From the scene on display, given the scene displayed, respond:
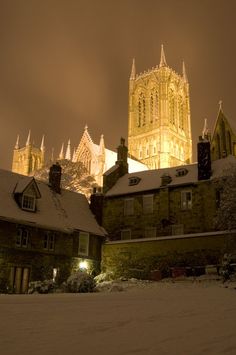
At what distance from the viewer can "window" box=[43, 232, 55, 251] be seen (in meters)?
33.2

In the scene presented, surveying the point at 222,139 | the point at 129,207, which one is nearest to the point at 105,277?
the point at 129,207

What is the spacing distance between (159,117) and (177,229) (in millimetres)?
92849

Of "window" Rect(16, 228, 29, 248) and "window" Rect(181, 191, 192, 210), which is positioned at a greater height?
"window" Rect(181, 191, 192, 210)

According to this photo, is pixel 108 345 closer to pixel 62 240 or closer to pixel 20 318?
pixel 20 318

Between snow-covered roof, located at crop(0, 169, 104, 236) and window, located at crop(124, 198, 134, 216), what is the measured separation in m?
3.27

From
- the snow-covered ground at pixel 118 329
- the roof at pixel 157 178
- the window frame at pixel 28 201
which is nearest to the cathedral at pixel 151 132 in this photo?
the roof at pixel 157 178

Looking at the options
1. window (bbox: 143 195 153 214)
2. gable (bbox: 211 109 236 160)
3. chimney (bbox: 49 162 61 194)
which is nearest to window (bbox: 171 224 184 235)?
window (bbox: 143 195 153 214)

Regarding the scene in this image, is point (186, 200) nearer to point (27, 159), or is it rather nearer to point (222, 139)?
point (222, 139)

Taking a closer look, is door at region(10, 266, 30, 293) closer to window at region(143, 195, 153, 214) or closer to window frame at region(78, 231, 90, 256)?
window frame at region(78, 231, 90, 256)

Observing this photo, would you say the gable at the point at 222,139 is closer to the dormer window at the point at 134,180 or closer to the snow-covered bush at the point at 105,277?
the dormer window at the point at 134,180

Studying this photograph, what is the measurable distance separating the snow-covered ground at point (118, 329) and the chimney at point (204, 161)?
26042mm

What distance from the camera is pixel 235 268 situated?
25797 millimetres

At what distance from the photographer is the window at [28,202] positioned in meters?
33.8

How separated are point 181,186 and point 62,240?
12586 mm
